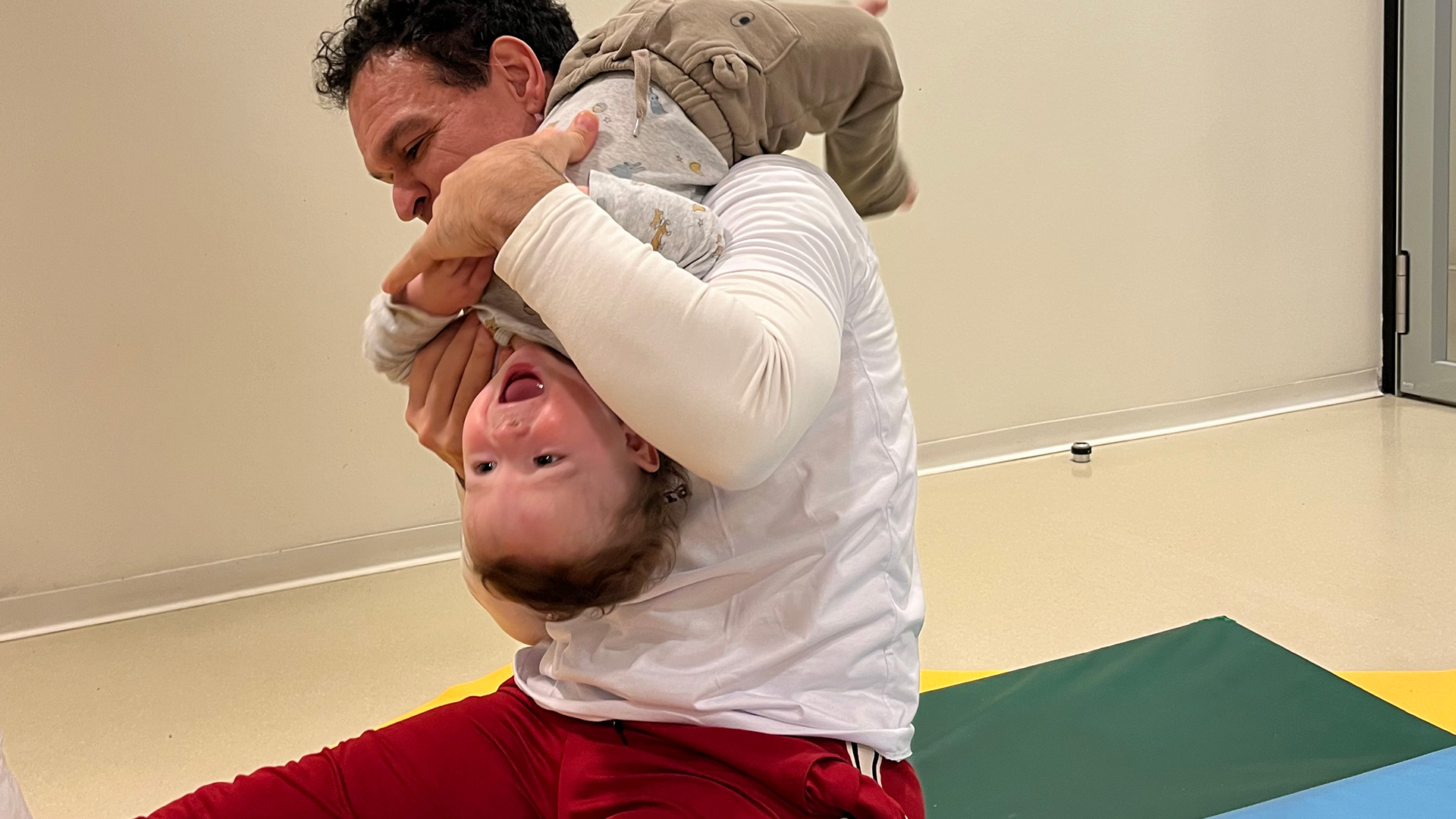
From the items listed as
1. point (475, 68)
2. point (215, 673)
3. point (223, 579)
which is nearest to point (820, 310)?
point (475, 68)

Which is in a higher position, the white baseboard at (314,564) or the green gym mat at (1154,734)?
the green gym mat at (1154,734)

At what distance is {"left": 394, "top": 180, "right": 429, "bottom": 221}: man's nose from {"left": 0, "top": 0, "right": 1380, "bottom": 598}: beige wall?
5.80ft

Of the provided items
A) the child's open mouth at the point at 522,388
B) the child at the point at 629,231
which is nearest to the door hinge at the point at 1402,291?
the child at the point at 629,231

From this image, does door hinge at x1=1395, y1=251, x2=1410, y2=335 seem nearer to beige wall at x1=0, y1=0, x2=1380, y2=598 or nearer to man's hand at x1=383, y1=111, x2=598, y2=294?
beige wall at x1=0, y1=0, x2=1380, y2=598

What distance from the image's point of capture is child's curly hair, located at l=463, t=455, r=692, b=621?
3.05 feet

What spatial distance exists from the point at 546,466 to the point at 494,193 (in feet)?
0.72

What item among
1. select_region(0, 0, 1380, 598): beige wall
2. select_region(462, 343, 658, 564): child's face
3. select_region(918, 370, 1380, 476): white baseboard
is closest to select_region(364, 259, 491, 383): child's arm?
select_region(462, 343, 658, 564): child's face

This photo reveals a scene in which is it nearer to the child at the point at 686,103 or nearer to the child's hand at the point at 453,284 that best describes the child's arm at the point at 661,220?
the child at the point at 686,103

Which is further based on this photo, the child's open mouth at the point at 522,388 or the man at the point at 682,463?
the child's open mouth at the point at 522,388

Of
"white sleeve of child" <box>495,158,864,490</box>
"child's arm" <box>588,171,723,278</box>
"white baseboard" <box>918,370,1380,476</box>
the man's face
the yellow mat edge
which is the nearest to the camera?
"white sleeve of child" <box>495,158,864,490</box>

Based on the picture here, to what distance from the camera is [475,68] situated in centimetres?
116

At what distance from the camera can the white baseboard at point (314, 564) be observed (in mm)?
2771

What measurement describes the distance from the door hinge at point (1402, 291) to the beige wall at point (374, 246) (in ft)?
0.31

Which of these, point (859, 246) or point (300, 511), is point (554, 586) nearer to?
point (859, 246)
